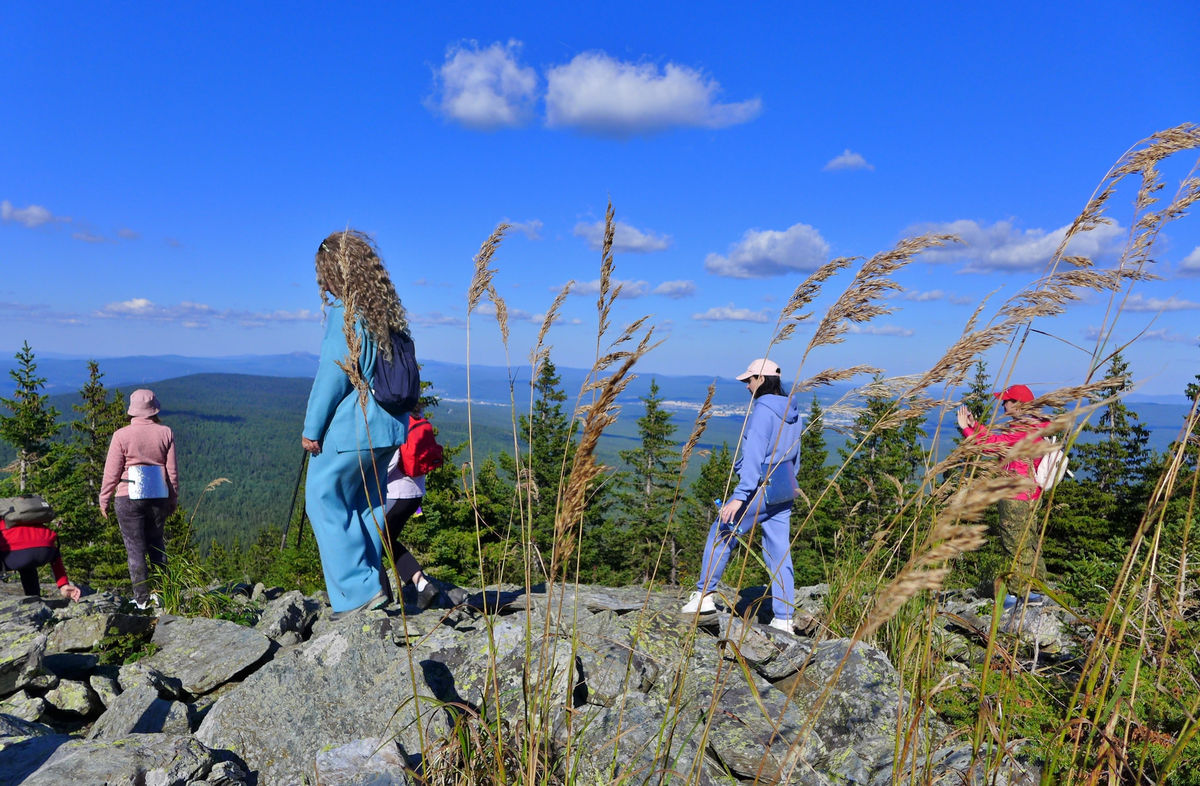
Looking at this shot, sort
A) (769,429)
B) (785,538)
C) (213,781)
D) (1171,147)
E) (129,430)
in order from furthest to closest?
1. (129,430)
2. (785,538)
3. (769,429)
4. (213,781)
5. (1171,147)

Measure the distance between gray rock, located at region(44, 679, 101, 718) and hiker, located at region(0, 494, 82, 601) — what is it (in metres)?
2.98

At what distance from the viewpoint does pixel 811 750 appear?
134 inches

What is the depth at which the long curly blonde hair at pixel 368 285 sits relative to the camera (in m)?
4.30

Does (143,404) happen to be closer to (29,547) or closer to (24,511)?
(24,511)

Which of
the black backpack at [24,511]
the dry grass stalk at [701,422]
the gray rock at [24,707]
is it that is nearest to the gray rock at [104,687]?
the gray rock at [24,707]

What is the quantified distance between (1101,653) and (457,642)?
3.39 m

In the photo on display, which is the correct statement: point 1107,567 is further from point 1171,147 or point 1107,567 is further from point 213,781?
→ point 213,781

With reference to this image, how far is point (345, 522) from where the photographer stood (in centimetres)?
492

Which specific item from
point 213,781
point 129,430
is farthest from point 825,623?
point 129,430

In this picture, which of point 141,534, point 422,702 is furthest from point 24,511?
point 422,702

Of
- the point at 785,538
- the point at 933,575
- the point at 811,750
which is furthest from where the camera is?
the point at 785,538

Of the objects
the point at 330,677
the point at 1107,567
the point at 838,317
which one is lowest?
the point at 330,677

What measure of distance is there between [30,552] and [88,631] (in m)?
2.44

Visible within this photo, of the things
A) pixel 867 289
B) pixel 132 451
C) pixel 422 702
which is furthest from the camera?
pixel 132 451
